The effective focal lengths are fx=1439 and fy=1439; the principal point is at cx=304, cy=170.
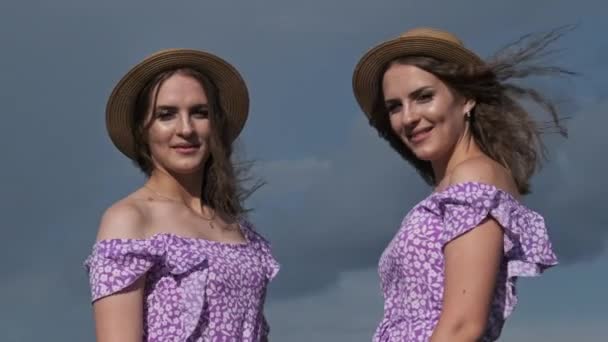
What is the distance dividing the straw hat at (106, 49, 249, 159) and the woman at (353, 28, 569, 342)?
0.87 meters

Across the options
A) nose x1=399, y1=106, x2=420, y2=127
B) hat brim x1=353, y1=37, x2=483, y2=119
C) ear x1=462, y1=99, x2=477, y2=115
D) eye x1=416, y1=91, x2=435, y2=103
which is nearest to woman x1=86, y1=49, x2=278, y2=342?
hat brim x1=353, y1=37, x2=483, y2=119

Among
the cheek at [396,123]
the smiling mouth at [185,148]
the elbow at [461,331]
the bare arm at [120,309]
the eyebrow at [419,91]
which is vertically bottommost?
the elbow at [461,331]

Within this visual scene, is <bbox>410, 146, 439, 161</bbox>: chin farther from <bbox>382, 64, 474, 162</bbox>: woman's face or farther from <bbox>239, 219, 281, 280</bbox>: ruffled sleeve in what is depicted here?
<bbox>239, 219, 281, 280</bbox>: ruffled sleeve

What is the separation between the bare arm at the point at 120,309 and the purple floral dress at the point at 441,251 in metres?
1.46

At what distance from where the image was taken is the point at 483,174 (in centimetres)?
799

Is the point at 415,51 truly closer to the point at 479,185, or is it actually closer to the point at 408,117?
the point at 408,117

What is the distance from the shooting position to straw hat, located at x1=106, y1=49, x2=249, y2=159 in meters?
8.81

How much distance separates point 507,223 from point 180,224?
207 centimetres

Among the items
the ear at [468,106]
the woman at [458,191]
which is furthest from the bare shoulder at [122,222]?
the ear at [468,106]

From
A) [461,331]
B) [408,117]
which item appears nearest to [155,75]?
[408,117]

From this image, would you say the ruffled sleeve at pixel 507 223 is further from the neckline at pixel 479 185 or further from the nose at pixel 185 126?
the nose at pixel 185 126

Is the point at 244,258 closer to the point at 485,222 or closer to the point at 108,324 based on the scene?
the point at 108,324

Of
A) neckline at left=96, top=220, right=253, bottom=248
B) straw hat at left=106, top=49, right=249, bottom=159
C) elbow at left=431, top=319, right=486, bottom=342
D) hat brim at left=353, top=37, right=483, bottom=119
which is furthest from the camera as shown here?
straw hat at left=106, top=49, right=249, bottom=159

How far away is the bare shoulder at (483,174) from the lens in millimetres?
7977
